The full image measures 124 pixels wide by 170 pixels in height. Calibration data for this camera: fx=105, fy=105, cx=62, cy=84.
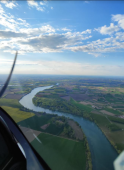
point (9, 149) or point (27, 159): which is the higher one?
point (9, 149)

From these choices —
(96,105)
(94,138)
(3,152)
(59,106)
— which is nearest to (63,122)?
(59,106)

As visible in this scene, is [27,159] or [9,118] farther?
[9,118]

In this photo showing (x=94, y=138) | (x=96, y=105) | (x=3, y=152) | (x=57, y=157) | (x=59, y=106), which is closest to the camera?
(x=3, y=152)

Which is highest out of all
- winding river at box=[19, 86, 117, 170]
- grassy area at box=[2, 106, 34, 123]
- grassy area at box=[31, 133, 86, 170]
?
grassy area at box=[2, 106, 34, 123]

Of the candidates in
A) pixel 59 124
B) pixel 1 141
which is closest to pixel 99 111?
pixel 59 124

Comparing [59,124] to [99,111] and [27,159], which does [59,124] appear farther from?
[99,111]

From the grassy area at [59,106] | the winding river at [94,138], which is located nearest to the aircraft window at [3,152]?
the winding river at [94,138]

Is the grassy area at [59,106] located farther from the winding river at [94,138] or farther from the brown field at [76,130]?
the brown field at [76,130]

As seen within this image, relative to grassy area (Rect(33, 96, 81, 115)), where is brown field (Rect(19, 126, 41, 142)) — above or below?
above

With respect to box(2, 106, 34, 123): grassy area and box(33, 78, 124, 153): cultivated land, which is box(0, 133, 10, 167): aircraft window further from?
box(33, 78, 124, 153): cultivated land

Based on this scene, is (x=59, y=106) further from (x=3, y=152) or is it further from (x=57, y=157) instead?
(x=3, y=152)

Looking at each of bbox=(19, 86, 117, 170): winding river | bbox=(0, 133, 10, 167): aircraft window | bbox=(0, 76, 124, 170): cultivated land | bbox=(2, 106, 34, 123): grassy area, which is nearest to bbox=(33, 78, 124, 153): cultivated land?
bbox=(0, 76, 124, 170): cultivated land
